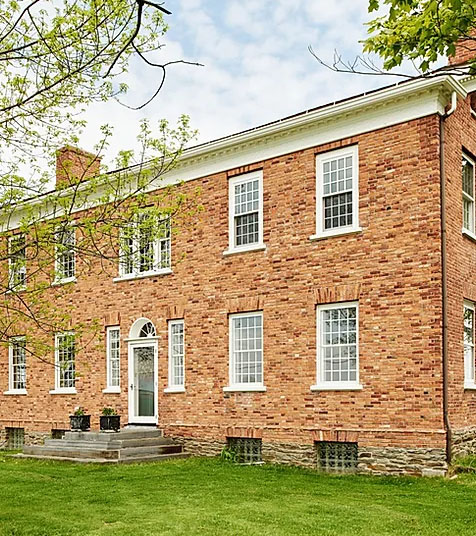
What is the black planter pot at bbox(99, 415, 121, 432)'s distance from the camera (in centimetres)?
2033

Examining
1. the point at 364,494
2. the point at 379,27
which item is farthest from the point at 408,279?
the point at 379,27

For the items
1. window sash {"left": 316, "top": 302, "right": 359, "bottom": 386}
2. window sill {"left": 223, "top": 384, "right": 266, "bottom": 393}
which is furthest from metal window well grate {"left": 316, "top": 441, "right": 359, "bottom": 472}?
window sill {"left": 223, "top": 384, "right": 266, "bottom": 393}

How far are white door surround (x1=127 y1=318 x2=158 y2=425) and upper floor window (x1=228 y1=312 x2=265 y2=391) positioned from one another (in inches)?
106

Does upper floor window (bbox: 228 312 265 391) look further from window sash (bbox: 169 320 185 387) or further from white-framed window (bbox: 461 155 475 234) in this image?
white-framed window (bbox: 461 155 475 234)

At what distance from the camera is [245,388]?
61.6ft

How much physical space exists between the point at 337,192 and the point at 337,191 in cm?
4

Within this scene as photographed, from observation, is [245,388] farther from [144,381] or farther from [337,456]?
[144,381]

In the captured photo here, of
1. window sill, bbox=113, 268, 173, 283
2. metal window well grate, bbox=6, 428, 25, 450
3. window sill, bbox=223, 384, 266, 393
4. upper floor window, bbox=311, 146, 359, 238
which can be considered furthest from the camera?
metal window well grate, bbox=6, 428, 25, 450

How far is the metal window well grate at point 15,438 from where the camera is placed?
2509 cm

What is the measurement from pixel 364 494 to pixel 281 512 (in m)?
2.32

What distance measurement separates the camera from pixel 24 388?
82.7ft

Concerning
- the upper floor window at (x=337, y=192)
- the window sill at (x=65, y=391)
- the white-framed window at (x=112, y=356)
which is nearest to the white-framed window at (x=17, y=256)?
the upper floor window at (x=337, y=192)

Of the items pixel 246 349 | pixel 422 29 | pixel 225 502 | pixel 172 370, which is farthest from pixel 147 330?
pixel 422 29

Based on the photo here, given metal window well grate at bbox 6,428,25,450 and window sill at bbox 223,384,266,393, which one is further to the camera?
metal window well grate at bbox 6,428,25,450
